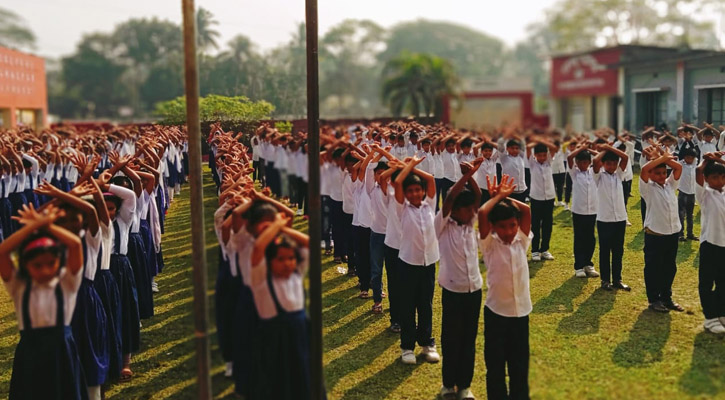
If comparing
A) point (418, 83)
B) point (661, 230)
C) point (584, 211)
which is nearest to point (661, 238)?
point (661, 230)

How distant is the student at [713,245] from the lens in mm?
5922

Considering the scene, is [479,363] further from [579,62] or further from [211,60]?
[579,62]

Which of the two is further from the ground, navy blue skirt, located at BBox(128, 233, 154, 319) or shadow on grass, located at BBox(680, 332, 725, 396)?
navy blue skirt, located at BBox(128, 233, 154, 319)

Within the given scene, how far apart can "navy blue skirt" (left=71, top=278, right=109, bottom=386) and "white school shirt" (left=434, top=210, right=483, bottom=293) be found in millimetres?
2479

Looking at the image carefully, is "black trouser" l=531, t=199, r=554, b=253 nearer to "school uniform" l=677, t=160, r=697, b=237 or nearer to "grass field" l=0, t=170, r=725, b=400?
"grass field" l=0, t=170, r=725, b=400

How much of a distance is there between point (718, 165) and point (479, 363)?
280 centimetres

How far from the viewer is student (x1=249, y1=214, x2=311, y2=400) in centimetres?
361

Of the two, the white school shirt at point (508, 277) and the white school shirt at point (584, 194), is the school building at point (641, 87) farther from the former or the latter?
the white school shirt at point (508, 277)

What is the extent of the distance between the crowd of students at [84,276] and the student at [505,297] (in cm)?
236

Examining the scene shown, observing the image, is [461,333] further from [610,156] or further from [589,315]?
[610,156]

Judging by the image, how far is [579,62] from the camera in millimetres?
32969

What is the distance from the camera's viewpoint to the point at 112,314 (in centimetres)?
518

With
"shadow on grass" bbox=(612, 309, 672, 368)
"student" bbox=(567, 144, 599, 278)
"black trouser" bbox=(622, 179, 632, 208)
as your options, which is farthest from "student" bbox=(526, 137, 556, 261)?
"shadow on grass" bbox=(612, 309, 672, 368)

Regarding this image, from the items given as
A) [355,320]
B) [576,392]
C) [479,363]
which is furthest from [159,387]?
[576,392]
